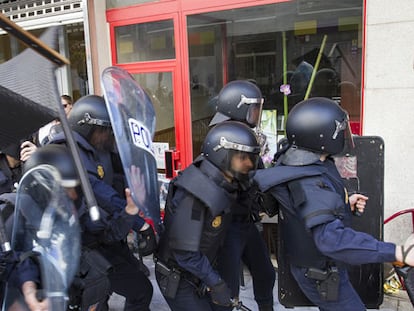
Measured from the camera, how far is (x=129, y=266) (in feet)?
9.30

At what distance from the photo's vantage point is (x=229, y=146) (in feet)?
7.64

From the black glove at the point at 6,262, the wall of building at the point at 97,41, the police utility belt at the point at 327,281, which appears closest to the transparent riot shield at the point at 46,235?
the black glove at the point at 6,262

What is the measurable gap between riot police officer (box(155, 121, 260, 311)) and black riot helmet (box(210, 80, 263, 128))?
2.77ft

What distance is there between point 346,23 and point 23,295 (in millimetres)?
3463

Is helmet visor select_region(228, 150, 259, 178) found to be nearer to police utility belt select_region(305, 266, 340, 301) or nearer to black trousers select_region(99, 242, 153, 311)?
police utility belt select_region(305, 266, 340, 301)

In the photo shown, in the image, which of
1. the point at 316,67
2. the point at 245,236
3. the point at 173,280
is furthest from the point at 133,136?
the point at 316,67

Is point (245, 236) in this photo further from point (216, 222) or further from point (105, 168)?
point (105, 168)

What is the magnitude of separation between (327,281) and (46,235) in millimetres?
1372

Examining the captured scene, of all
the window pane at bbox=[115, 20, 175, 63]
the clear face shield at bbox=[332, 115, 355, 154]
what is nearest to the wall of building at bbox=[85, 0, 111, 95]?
the window pane at bbox=[115, 20, 175, 63]

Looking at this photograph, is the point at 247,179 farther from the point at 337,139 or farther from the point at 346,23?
the point at 346,23

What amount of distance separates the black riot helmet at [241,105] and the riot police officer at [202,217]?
0.84 metres

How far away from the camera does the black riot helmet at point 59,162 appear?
1934 millimetres

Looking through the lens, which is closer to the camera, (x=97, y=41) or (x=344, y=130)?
(x=344, y=130)

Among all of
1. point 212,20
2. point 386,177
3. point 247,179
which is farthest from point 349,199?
point 212,20
